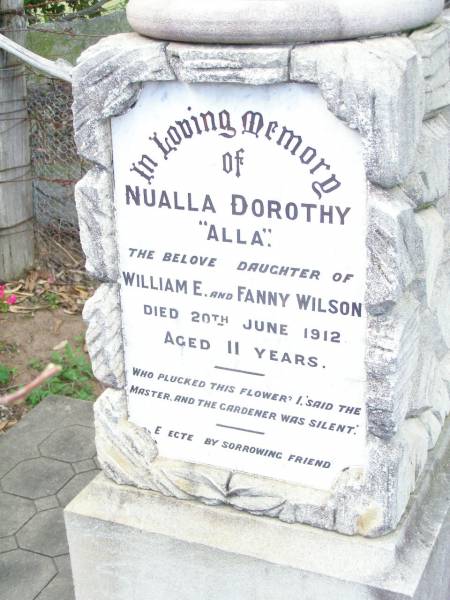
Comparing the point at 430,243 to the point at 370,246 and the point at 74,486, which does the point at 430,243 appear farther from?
the point at 74,486

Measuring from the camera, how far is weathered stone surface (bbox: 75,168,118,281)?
8.53ft

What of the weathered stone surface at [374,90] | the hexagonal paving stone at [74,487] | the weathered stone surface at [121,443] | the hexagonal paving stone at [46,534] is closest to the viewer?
the weathered stone surface at [374,90]

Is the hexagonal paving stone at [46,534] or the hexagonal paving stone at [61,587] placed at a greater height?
the hexagonal paving stone at [61,587]

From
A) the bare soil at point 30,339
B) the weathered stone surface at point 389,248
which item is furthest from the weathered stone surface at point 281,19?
the bare soil at point 30,339

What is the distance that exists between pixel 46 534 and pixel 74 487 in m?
0.33

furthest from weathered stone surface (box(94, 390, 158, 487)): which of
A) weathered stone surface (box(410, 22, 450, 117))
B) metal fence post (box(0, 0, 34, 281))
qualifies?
metal fence post (box(0, 0, 34, 281))

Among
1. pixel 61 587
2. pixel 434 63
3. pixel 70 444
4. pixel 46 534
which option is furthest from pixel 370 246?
pixel 70 444

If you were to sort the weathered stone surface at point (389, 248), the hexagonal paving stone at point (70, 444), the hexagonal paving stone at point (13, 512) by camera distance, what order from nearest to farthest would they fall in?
the weathered stone surface at point (389, 248), the hexagonal paving stone at point (13, 512), the hexagonal paving stone at point (70, 444)

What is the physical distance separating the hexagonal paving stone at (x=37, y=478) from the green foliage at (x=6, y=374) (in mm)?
823

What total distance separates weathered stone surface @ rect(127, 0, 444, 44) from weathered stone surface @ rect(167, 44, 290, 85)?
24 mm

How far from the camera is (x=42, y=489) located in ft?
12.8

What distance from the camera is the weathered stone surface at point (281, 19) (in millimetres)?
2197

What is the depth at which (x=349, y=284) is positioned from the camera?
2.41 m

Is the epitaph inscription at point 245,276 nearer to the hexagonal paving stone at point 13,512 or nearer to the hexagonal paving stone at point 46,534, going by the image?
the hexagonal paving stone at point 46,534
